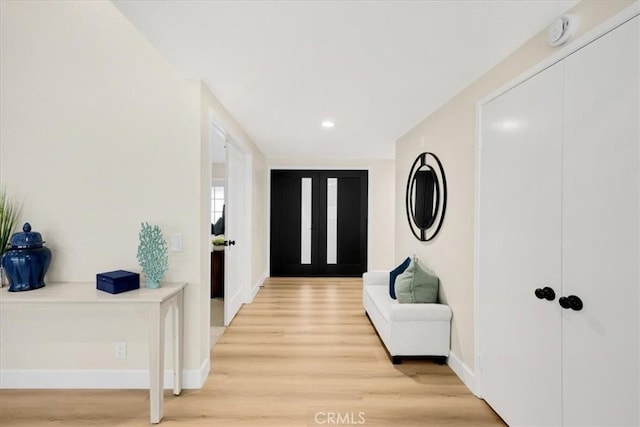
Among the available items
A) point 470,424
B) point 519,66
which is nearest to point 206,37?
point 519,66

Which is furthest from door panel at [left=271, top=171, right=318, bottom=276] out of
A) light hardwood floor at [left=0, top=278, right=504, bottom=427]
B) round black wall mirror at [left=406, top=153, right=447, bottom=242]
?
light hardwood floor at [left=0, top=278, right=504, bottom=427]

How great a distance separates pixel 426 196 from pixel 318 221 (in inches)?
128

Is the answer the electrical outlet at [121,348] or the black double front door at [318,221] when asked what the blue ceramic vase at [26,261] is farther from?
the black double front door at [318,221]

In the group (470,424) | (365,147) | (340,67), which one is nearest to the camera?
(470,424)

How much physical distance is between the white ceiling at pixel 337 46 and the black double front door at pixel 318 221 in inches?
126

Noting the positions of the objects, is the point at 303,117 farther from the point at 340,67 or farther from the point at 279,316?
Answer: the point at 279,316

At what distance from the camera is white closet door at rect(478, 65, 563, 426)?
1.59 metres

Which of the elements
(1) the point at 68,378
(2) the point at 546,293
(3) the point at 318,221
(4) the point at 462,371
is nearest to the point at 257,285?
(3) the point at 318,221

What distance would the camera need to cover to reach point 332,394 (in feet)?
7.40

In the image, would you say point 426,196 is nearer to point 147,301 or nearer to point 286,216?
point 147,301

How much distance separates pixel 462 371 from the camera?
245 cm

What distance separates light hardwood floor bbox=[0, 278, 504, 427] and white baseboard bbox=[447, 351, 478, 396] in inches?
2.0

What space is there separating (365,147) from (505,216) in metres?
3.11

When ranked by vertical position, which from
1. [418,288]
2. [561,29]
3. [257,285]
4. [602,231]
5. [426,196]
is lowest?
[257,285]
